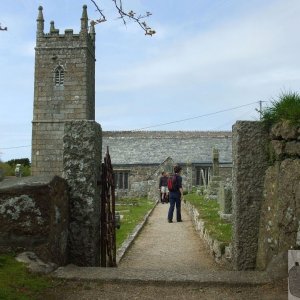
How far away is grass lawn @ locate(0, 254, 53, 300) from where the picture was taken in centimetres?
423

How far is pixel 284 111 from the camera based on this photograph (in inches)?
216

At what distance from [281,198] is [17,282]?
2697 mm

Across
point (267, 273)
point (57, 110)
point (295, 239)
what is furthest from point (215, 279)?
point (57, 110)

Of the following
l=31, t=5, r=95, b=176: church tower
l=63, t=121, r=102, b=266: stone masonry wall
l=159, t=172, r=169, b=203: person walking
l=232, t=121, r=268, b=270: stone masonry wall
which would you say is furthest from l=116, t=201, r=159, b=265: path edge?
l=31, t=5, r=95, b=176: church tower

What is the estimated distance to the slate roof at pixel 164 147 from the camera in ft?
158

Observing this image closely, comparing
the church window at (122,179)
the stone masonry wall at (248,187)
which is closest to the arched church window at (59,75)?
the church window at (122,179)

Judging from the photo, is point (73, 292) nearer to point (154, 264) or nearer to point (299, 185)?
point (299, 185)

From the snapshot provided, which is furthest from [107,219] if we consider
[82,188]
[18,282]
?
[18,282]

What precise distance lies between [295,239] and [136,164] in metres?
42.2

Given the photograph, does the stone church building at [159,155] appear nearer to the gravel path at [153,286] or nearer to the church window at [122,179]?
the church window at [122,179]

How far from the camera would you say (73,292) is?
465 cm

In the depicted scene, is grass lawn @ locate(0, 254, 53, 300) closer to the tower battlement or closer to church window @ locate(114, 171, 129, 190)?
the tower battlement

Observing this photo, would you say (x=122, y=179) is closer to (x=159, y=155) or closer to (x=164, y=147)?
(x=159, y=155)

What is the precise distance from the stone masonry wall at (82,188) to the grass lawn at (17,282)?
1.00 m
